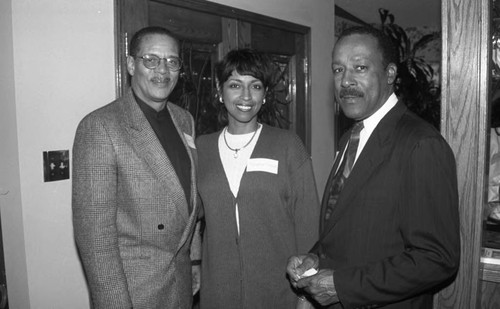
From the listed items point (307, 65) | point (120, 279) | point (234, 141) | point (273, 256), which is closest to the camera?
point (120, 279)

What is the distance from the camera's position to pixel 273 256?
1.96m

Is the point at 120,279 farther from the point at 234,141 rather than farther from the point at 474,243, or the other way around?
the point at 474,243

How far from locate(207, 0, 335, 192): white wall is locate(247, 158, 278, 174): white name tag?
2.03 m

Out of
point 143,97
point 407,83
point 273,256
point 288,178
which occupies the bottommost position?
point 273,256

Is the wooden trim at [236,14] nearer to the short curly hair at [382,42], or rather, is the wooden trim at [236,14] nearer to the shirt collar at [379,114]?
the short curly hair at [382,42]

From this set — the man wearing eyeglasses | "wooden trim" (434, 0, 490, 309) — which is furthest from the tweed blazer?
"wooden trim" (434, 0, 490, 309)

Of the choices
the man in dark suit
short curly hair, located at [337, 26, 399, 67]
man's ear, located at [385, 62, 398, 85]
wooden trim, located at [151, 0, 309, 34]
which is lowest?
the man in dark suit

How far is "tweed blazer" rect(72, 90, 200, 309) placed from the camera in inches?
61.0

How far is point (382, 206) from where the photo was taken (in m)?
1.24

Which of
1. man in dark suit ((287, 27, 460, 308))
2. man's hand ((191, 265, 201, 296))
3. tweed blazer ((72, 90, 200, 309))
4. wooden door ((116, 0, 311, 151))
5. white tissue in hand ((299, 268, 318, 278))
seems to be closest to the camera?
man in dark suit ((287, 27, 460, 308))

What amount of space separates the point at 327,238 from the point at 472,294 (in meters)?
0.54

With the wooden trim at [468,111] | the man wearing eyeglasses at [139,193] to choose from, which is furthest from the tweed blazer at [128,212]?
the wooden trim at [468,111]

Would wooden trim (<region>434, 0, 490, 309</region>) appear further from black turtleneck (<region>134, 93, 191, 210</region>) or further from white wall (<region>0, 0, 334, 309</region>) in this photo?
white wall (<region>0, 0, 334, 309</region>)

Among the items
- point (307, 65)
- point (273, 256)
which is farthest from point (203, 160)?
point (307, 65)
